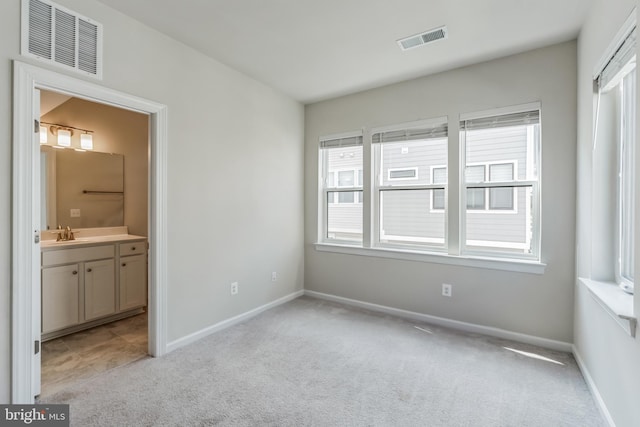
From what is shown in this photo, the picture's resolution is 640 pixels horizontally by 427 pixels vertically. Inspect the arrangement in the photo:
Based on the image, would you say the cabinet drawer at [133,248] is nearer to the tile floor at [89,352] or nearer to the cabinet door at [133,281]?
the cabinet door at [133,281]

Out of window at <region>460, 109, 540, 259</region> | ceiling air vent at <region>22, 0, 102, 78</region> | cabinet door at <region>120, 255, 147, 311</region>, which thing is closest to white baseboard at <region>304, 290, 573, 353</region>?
window at <region>460, 109, 540, 259</region>

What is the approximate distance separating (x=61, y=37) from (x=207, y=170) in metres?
1.38

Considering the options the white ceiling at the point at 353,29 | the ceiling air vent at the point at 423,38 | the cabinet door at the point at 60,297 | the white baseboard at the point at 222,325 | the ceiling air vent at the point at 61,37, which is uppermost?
the white ceiling at the point at 353,29

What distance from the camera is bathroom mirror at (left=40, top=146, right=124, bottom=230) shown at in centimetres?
338

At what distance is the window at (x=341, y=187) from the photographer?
4.03 meters

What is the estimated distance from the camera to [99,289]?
10.7ft

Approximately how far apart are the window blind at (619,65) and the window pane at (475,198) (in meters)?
1.29

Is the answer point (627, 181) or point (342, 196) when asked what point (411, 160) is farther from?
point (627, 181)

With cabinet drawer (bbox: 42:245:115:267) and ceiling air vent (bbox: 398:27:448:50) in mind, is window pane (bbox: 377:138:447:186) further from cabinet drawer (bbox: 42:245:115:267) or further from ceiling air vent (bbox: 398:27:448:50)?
cabinet drawer (bbox: 42:245:115:267)

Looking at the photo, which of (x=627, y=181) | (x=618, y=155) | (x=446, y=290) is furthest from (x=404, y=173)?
(x=627, y=181)

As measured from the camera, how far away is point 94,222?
146 inches

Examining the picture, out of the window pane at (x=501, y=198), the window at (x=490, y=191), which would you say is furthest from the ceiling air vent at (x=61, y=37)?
the window pane at (x=501, y=198)

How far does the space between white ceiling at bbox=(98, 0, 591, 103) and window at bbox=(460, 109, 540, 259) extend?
0.68 m

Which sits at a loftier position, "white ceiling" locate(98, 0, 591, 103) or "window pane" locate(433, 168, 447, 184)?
"white ceiling" locate(98, 0, 591, 103)
